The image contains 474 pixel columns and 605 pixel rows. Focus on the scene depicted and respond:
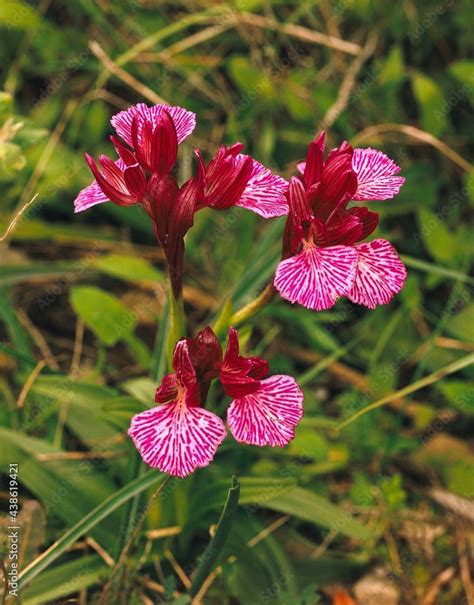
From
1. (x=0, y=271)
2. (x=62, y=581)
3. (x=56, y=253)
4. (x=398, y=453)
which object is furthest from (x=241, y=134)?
(x=62, y=581)

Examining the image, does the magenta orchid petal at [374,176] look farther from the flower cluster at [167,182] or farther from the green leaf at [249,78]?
the green leaf at [249,78]

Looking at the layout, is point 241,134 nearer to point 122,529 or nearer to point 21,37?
point 21,37

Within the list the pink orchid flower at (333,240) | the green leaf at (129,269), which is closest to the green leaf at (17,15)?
the green leaf at (129,269)

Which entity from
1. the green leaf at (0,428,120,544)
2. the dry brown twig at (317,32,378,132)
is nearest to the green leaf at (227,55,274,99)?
the dry brown twig at (317,32,378,132)

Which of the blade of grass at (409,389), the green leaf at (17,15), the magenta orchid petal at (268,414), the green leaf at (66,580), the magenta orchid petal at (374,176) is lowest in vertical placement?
the green leaf at (66,580)

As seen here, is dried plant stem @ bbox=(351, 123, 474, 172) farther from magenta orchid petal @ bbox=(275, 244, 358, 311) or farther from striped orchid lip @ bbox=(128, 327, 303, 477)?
striped orchid lip @ bbox=(128, 327, 303, 477)

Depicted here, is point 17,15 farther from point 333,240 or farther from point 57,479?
point 333,240

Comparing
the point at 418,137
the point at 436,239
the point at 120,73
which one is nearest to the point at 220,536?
the point at 436,239
